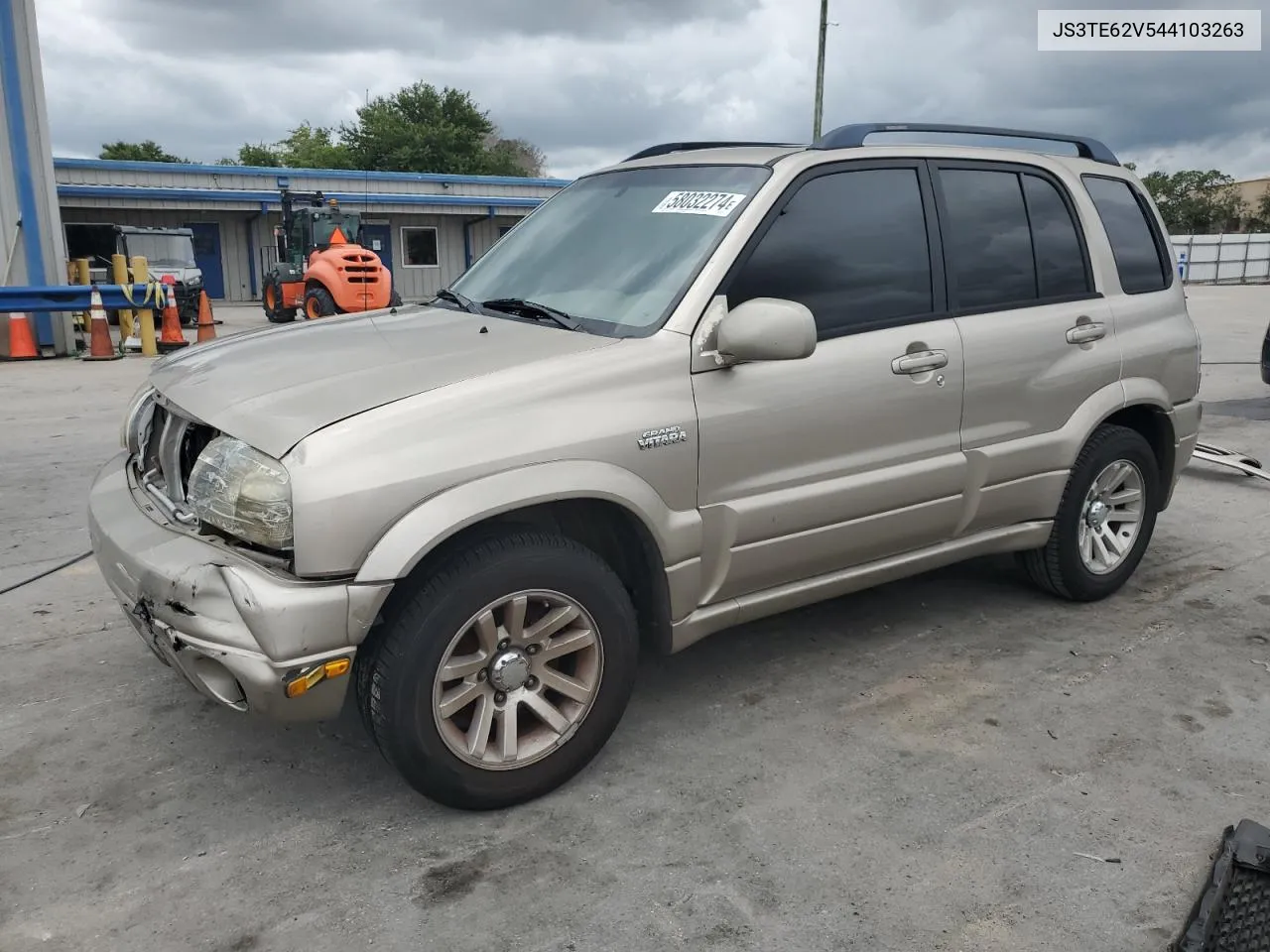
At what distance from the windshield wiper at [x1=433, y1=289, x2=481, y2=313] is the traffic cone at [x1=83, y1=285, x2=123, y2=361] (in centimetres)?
1092

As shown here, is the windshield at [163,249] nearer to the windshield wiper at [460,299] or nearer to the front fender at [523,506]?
the windshield wiper at [460,299]

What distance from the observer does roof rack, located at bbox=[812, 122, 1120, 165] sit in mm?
3578

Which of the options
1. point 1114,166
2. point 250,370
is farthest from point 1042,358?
point 250,370

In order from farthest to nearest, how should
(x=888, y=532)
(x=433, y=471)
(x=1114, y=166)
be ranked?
(x=1114, y=166) < (x=888, y=532) < (x=433, y=471)

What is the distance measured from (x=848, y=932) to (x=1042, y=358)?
7.97 ft

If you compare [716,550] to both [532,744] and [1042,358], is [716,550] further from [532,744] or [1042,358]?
[1042,358]

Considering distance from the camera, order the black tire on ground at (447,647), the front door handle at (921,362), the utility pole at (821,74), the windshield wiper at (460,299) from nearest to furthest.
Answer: the black tire on ground at (447,647) → the front door handle at (921,362) → the windshield wiper at (460,299) → the utility pole at (821,74)

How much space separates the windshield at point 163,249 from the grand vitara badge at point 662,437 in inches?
827

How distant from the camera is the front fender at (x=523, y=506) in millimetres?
2508

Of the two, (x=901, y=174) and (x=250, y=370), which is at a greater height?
(x=901, y=174)

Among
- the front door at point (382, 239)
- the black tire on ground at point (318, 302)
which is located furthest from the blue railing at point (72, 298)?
the front door at point (382, 239)

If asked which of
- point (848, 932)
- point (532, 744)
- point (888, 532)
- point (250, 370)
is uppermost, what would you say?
point (250, 370)

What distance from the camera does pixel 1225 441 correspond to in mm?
8117

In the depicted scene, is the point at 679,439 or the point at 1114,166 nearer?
the point at 679,439
